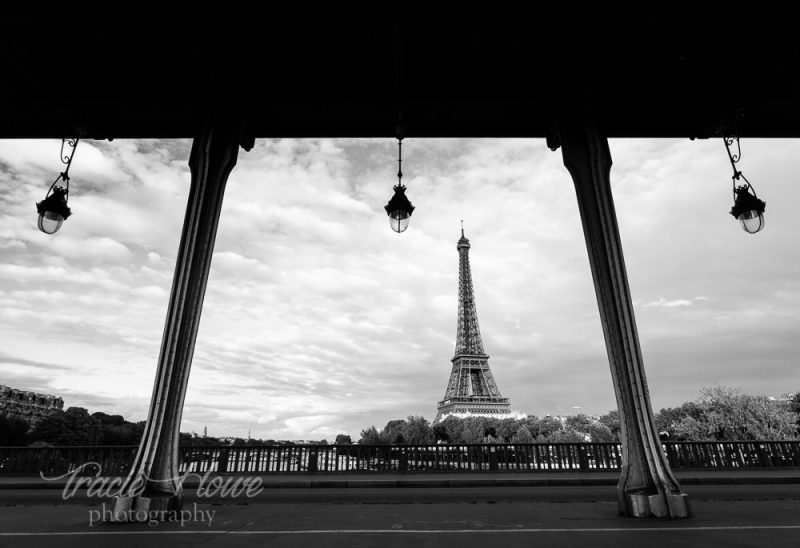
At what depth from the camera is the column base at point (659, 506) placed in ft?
16.5

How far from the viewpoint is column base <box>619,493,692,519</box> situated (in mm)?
5027

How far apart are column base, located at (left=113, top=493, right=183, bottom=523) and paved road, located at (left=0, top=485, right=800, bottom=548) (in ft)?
0.49

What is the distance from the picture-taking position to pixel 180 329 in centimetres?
571

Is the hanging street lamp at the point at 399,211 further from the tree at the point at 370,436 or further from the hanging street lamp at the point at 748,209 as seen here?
the tree at the point at 370,436

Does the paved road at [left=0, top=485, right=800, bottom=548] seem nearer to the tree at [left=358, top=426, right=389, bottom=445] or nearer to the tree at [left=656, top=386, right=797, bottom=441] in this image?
the tree at [left=656, top=386, right=797, bottom=441]

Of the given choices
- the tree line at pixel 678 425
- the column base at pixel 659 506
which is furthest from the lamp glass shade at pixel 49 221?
the tree line at pixel 678 425

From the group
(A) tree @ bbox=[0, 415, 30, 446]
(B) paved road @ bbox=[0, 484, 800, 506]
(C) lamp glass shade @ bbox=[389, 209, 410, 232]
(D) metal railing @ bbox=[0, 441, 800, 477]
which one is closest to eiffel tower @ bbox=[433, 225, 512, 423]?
(A) tree @ bbox=[0, 415, 30, 446]

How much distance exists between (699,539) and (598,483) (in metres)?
8.06

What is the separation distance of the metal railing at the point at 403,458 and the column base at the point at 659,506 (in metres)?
9.28

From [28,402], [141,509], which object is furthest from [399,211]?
[28,402]

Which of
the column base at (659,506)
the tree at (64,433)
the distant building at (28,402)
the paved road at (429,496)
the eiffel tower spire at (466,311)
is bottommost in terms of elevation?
the paved road at (429,496)

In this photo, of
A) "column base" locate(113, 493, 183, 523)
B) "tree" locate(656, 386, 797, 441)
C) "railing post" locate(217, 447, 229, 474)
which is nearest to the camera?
"column base" locate(113, 493, 183, 523)
